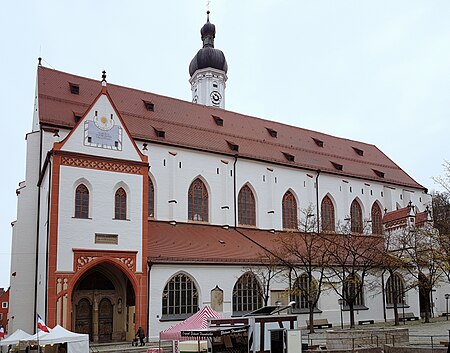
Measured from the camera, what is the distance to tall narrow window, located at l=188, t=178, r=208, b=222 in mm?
39000

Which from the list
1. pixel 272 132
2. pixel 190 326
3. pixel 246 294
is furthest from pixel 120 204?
pixel 272 132

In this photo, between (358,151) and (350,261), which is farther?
(358,151)

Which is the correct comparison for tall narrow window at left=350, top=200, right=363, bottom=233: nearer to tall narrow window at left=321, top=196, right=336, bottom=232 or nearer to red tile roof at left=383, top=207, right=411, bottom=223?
tall narrow window at left=321, top=196, right=336, bottom=232

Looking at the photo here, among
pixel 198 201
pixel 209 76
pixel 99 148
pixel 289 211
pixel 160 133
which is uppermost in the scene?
pixel 209 76

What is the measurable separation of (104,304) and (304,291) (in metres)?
11.9

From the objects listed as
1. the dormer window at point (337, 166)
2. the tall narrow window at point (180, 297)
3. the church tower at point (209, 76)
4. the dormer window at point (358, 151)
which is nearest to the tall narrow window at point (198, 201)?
the tall narrow window at point (180, 297)

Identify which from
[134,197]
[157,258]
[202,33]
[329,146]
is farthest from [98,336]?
[202,33]

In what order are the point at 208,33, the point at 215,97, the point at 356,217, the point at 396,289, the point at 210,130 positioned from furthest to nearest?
the point at 208,33
the point at 215,97
the point at 356,217
the point at 396,289
the point at 210,130

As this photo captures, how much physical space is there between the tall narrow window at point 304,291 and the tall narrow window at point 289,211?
6469 mm

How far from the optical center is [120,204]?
31688 mm

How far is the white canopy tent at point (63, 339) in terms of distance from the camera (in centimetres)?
2194

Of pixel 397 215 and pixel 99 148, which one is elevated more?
pixel 99 148

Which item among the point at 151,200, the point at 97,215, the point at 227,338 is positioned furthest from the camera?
the point at 151,200

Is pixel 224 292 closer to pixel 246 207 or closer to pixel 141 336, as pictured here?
pixel 141 336
